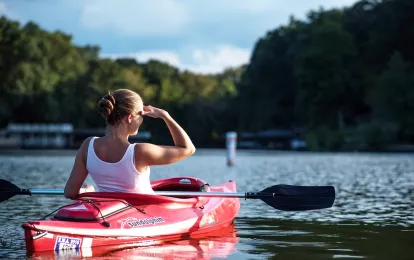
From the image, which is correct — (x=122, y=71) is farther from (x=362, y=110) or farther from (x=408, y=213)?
(x=408, y=213)

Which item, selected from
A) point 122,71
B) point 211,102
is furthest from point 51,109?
point 211,102

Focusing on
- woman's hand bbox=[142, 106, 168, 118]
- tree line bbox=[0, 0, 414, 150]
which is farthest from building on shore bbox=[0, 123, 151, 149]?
woman's hand bbox=[142, 106, 168, 118]

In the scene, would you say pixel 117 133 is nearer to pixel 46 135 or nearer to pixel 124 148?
pixel 124 148

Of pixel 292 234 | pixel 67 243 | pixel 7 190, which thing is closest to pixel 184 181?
pixel 292 234

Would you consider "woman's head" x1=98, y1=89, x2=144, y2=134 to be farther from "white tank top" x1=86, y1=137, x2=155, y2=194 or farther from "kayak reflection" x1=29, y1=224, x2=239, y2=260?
"kayak reflection" x1=29, y1=224, x2=239, y2=260

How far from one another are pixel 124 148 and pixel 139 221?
3.84 feet

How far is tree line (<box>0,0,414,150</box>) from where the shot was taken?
80.1 metres

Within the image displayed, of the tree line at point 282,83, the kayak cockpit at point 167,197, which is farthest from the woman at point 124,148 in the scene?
the tree line at point 282,83

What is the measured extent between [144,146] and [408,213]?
24.2 feet

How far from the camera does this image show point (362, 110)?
310ft

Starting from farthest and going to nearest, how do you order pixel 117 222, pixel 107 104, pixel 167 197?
pixel 167 197, pixel 117 222, pixel 107 104

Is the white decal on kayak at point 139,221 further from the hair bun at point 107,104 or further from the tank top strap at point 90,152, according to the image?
the hair bun at point 107,104

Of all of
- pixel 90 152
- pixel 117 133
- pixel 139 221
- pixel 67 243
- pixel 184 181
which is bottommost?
pixel 67 243

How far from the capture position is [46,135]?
118125 millimetres
